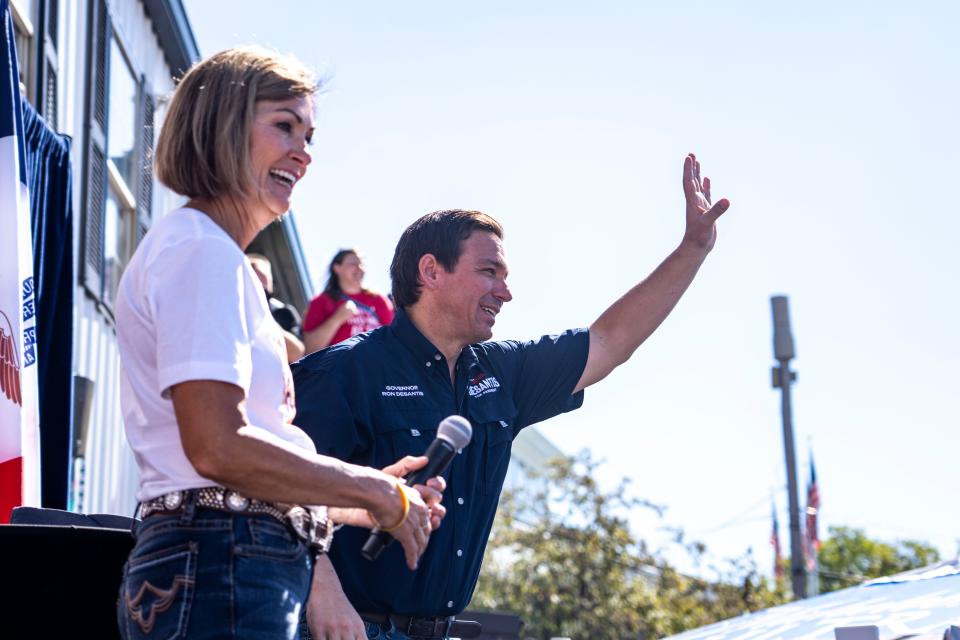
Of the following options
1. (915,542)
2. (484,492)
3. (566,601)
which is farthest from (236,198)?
(915,542)

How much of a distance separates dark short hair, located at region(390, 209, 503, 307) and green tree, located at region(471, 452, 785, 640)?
17.5 meters

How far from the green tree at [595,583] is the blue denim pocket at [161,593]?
19.5 metres

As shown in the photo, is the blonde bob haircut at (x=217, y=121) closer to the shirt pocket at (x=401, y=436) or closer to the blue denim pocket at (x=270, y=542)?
the blue denim pocket at (x=270, y=542)

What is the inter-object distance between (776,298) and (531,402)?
1343 cm

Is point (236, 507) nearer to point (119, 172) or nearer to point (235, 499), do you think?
point (235, 499)

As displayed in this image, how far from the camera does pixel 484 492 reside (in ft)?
14.0

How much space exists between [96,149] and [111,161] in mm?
810

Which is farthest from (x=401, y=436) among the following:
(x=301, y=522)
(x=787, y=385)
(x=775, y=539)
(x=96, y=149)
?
(x=775, y=539)

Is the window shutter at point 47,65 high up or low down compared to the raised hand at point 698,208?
up

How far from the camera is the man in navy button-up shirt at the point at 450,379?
13.3 feet

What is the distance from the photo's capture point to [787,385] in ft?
57.9

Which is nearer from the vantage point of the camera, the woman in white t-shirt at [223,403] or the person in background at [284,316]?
the woman in white t-shirt at [223,403]

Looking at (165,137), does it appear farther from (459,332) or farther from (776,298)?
(776,298)

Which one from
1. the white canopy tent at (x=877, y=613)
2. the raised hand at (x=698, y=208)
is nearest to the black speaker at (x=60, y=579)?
the white canopy tent at (x=877, y=613)
